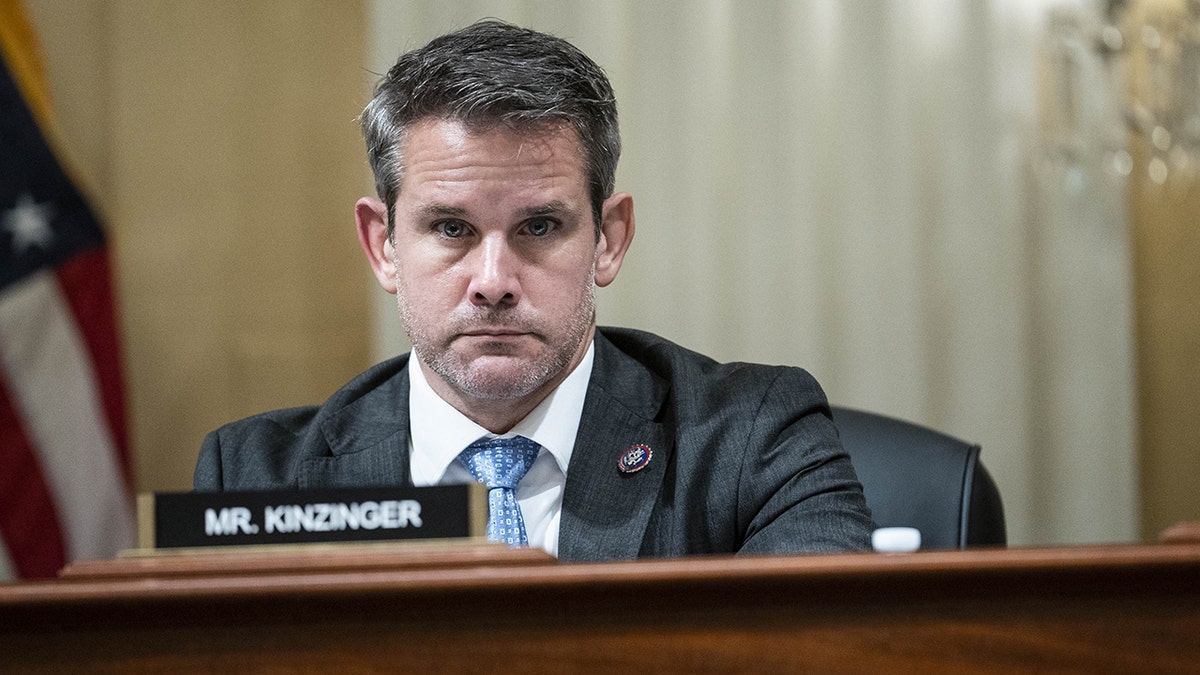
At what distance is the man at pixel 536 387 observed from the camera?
1.75 m

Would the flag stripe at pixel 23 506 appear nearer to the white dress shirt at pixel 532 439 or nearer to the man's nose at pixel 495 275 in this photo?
the white dress shirt at pixel 532 439

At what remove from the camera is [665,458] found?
6.01 feet

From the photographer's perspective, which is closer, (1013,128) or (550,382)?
(550,382)

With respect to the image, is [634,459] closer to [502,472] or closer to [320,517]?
[502,472]

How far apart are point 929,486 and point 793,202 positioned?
1.75m

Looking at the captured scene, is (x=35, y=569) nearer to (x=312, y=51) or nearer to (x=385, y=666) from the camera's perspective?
(x=312, y=51)

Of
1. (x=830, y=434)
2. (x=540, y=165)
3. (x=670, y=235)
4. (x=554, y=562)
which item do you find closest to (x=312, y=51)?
(x=670, y=235)

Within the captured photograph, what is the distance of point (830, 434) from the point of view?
73.0 inches

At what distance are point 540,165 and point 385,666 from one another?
0.99 meters

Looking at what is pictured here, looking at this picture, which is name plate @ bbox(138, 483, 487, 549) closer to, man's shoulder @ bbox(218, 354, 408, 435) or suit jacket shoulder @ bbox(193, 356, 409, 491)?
suit jacket shoulder @ bbox(193, 356, 409, 491)

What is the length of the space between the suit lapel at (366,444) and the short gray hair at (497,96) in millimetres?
276

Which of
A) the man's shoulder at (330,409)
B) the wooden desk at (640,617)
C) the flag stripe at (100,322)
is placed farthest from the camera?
the flag stripe at (100,322)

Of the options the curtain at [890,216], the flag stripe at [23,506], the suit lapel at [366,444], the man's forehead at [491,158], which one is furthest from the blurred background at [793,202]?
the man's forehead at [491,158]

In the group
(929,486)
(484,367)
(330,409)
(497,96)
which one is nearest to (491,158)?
(497,96)
